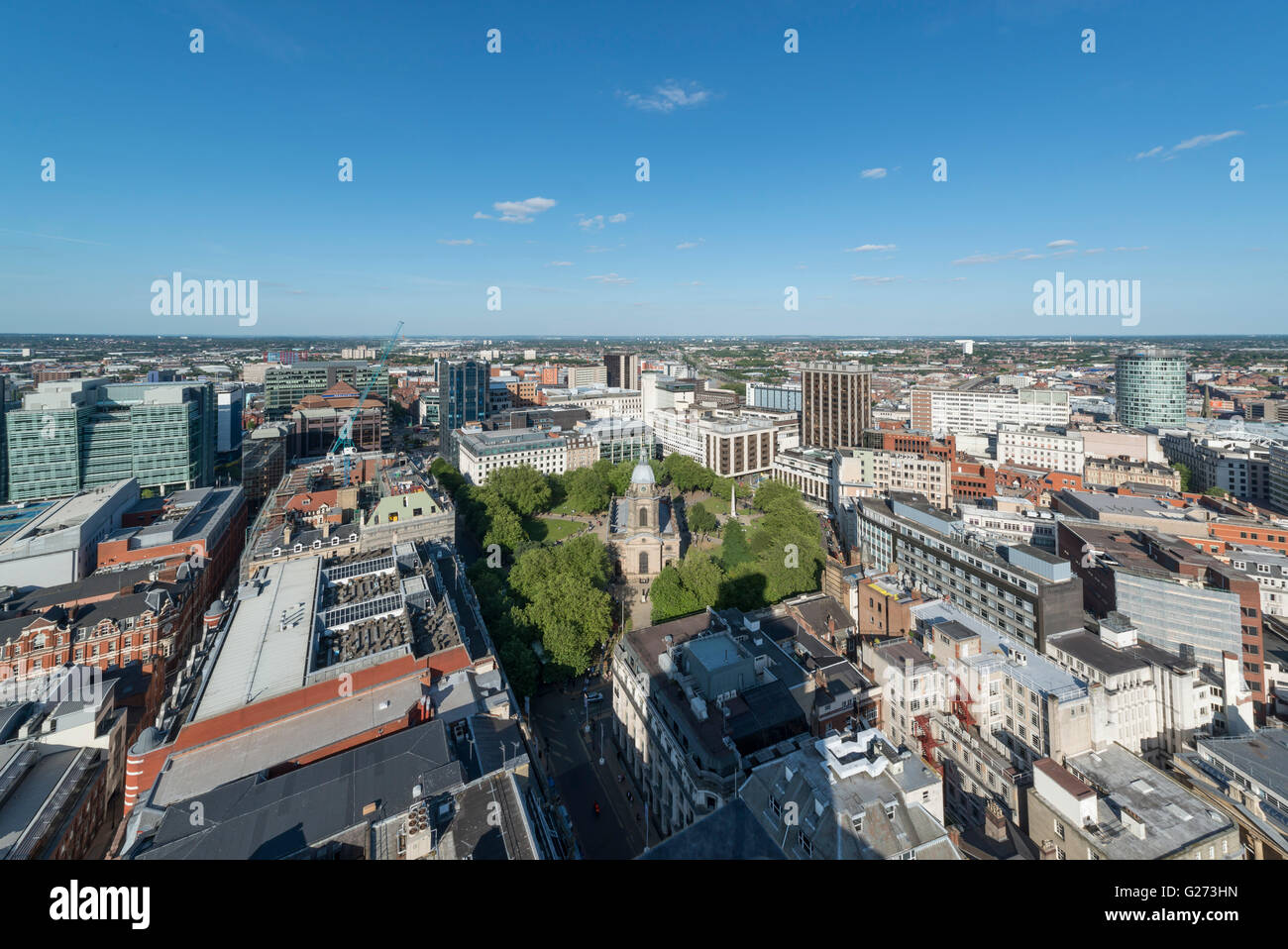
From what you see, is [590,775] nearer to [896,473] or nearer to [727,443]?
[896,473]

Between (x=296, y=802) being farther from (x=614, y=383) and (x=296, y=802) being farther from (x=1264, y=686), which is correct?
(x=614, y=383)

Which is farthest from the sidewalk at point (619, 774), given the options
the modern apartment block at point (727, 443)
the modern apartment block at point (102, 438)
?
the modern apartment block at point (102, 438)

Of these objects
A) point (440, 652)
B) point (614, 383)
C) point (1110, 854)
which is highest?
point (614, 383)

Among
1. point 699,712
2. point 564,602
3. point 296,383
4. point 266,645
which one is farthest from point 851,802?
point 296,383

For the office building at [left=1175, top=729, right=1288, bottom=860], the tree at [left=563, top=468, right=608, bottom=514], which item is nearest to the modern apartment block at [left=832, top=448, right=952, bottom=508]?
the tree at [left=563, top=468, right=608, bottom=514]

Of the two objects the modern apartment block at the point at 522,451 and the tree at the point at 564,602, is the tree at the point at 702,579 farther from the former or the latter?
the modern apartment block at the point at 522,451

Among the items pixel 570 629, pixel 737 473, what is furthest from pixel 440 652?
pixel 737 473
